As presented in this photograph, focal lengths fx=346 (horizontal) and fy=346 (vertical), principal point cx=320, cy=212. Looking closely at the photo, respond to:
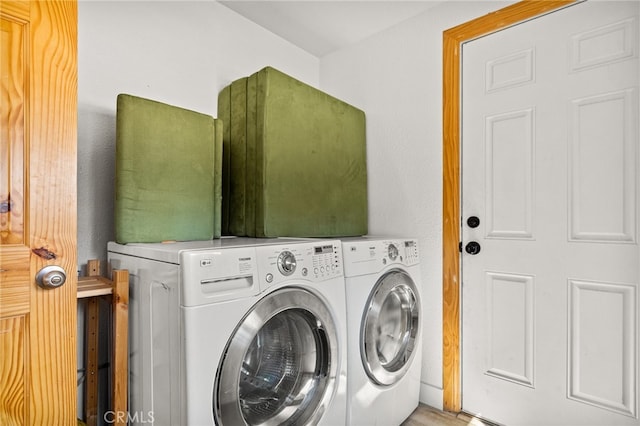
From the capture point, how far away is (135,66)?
1.68m

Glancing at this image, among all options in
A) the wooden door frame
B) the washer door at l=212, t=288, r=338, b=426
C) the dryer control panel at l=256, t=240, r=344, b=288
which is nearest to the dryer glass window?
the washer door at l=212, t=288, r=338, b=426

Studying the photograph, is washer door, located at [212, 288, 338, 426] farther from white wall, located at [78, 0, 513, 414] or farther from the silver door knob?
white wall, located at [78, 0, 513, 414]

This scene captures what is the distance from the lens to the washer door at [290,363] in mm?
1216

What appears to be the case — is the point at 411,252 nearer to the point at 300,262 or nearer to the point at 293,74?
the point at 300,262

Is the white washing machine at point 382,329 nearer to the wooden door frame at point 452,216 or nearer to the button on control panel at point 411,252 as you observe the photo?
the button on control panel at point 411,252

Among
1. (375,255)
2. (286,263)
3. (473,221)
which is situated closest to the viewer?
(286,263)

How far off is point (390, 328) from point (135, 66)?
1806 mm

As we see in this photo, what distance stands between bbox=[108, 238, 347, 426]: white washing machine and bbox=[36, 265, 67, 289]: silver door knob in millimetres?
242

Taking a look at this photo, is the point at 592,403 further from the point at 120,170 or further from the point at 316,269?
the point at 120,170

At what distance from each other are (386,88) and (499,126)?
0.76 metres

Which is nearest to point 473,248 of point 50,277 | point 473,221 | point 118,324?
point 473,221

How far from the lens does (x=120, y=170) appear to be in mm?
1354

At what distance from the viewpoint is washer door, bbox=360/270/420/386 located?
5.05ft

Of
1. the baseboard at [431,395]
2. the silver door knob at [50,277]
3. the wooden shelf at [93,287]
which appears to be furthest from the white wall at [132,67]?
the baseboard at [431,395]
